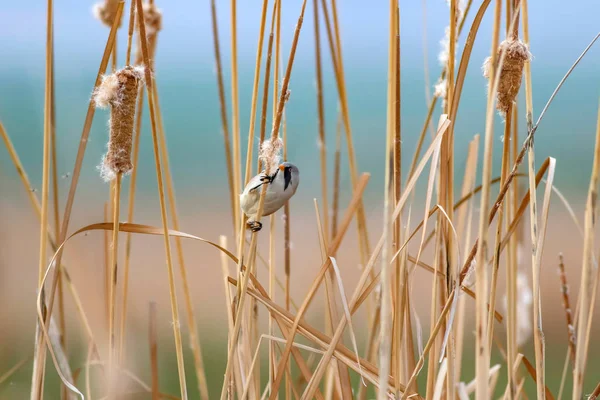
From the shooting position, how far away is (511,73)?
52cm

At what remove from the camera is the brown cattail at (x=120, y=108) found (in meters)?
0.53

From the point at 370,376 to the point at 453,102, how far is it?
11.6 inches

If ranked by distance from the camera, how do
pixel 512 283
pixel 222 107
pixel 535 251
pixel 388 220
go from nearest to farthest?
pixel 388 220 → pixel 535 251 → pixel 512 283 → pixel 222 107

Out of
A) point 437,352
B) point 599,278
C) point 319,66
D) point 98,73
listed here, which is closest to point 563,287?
point 599,278

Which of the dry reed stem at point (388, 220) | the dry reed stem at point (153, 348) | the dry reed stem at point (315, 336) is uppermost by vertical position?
the dry reed stem at point (388, 220)

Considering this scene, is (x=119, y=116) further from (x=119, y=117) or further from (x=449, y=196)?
(x=449, y=196)

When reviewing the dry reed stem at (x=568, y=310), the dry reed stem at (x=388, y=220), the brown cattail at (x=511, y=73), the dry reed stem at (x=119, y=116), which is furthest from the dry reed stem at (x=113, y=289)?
the dry reed stem at (x=568, y=310)

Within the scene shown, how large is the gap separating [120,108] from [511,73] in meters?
0.36

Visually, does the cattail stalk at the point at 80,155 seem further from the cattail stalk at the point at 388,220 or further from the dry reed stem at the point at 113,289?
the cattail stalk at the point at 388,220

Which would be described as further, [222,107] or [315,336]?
[222,107]

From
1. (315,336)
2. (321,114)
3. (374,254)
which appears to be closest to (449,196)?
(374,254)

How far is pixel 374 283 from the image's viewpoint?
2.06 feet

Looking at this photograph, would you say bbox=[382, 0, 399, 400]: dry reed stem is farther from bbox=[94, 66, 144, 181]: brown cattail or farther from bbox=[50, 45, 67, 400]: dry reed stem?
bbox=[50, 45, 67, 400]: dry reed stem

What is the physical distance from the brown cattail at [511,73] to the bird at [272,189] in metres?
0.20
